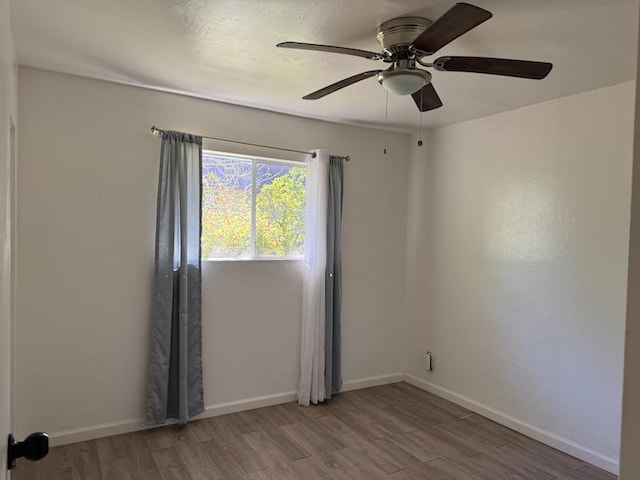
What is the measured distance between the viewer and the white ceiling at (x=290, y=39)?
6.44ft

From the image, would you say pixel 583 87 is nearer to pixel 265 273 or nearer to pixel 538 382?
pixel 538 382

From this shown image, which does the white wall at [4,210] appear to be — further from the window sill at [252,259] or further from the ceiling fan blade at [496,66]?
the window sill at [252,259]

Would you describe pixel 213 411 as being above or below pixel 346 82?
below

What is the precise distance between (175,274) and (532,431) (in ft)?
9.24

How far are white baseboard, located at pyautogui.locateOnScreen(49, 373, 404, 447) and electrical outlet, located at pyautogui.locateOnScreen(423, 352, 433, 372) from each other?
0.35 metres

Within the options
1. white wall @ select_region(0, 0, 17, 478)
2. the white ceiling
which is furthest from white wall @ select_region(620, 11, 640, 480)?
the white ceiling

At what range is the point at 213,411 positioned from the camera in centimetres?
350

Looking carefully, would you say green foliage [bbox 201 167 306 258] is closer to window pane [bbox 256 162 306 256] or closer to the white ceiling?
window pane [bbox 256 162 306 256]

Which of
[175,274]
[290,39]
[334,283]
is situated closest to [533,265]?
[334,283]

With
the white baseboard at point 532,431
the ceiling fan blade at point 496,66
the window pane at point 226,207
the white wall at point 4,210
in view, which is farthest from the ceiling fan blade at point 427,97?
the white baseboard at point 532,431

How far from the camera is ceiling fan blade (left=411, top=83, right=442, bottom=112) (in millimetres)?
2393

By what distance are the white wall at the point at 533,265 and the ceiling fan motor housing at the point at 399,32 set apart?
1569 mm

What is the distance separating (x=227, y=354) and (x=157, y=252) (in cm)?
99

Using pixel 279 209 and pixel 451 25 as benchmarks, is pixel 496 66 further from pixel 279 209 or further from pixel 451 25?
pixel 279 209
